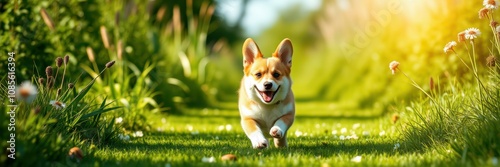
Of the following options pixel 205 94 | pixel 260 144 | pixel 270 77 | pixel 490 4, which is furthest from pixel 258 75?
pixel 205 94

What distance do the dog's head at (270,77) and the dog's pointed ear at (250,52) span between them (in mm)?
17

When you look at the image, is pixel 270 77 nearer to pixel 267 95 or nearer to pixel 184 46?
pixel 267 95

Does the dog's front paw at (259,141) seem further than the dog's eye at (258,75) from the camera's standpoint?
No

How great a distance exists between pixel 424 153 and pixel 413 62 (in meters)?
5.04

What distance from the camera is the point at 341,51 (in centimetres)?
1952

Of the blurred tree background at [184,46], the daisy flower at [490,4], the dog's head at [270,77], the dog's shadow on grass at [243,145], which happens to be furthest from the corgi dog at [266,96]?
the daisy flower at [490,4]

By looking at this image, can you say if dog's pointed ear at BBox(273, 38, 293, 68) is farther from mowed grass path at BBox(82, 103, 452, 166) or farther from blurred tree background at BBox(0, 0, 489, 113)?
blurred tree background at BBox(0, 0, 489, 113)

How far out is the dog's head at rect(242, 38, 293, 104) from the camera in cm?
538

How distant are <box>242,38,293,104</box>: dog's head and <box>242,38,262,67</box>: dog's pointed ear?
2cm

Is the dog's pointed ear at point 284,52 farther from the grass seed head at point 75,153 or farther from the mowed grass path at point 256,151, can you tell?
the grass seed head at point 75,153

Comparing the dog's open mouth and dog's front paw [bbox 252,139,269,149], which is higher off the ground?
the dog's open mouth

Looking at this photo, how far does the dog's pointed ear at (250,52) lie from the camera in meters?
5.79

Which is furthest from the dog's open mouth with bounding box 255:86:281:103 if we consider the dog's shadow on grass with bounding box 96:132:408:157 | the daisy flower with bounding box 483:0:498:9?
the daisy flower with bounding box 483:0:498:9

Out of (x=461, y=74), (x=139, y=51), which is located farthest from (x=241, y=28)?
(x=461, y=74)
